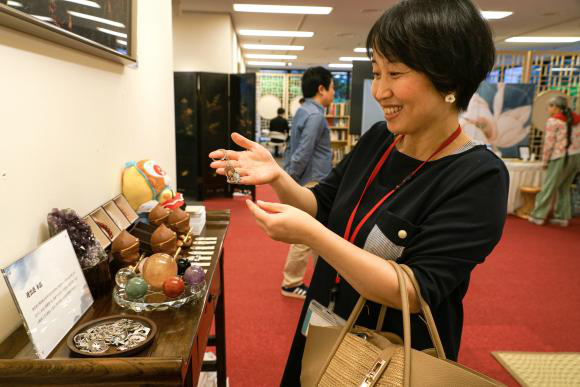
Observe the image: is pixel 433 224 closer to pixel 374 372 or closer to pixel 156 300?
pixel 374 372

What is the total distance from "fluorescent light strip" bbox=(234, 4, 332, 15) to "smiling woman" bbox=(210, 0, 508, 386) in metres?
6.83

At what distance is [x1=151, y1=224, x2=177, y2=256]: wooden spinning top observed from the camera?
1.32 meters

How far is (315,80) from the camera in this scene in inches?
132

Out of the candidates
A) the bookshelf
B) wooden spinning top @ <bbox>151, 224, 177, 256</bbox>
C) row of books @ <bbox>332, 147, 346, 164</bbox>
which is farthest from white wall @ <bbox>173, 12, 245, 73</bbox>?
wooden spinning top @ <bbox>151, 224, 177, 256</bbox>

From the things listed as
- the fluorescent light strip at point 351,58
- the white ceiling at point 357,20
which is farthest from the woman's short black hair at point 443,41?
the fluorescent light strip at point 351,58

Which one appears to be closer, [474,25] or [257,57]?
[474,25]

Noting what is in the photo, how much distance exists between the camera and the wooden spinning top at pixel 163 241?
1321mm

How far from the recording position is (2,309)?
37.1 inches

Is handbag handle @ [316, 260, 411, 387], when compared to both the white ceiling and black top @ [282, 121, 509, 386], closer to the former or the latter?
black top @ [282, 121, 509, 386]

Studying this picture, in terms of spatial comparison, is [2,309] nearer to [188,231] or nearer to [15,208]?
[15,208]

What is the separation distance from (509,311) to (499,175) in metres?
2.85

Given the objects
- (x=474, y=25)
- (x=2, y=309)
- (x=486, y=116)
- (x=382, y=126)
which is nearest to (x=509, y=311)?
(x=382, y=126)

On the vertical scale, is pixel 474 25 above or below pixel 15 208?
above

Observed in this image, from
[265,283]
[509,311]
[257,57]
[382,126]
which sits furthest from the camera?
[257,57]
